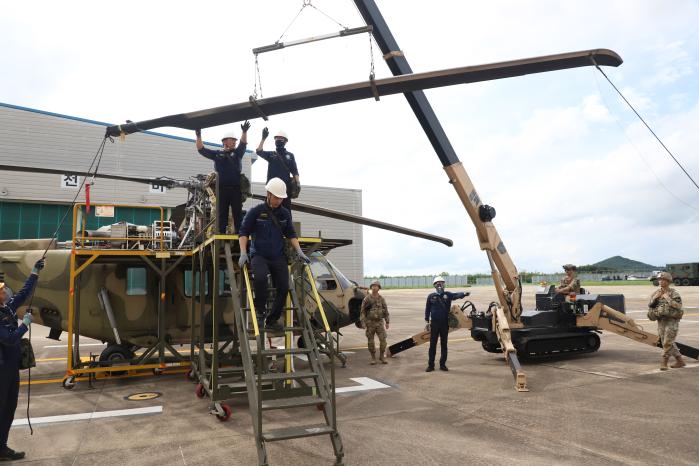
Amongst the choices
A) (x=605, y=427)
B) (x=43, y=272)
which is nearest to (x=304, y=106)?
(x=605, y=427)

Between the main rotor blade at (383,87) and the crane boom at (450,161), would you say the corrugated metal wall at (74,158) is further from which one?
the main rotor blade at (383,87)

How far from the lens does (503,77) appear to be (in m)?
6.18

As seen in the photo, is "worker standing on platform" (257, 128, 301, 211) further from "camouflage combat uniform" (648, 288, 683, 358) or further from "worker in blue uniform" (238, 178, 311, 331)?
"camouflage combat uniform" (648, 288, 683, 358)

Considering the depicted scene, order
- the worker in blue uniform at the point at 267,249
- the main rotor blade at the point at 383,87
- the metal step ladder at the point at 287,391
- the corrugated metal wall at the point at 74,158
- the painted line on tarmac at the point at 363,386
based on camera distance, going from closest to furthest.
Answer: the metal step ladder at the point at 287,391 → the main rotor blade at the point at 383,87 → the worker in blue uniform at the point at 267,249 → the painted line on tarmac at the point at 363,386 → the corrugated metal wall at the point at 74,158

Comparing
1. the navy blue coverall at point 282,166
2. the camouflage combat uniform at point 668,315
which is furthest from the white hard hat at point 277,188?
the camouflage combat uniform at point 668,315

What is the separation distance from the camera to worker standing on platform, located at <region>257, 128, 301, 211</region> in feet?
25.6

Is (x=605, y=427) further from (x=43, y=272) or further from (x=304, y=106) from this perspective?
(x=43, y=272)

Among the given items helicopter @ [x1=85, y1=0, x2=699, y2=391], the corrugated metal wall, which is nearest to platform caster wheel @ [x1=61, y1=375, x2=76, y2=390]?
helicopter @ [x1=85, y1=0, x2=699, y2=391]

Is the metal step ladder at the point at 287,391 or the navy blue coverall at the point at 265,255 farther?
the navy blue coverall at the point at 265,255

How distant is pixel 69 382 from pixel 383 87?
25.0ft

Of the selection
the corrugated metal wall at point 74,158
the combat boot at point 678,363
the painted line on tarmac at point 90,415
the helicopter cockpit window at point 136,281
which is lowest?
the painted line on tarmac at point 90,415

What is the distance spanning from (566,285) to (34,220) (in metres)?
25.9

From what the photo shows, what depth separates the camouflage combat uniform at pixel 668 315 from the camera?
899cm

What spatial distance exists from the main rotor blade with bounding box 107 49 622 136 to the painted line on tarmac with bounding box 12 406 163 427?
13.7 ft
